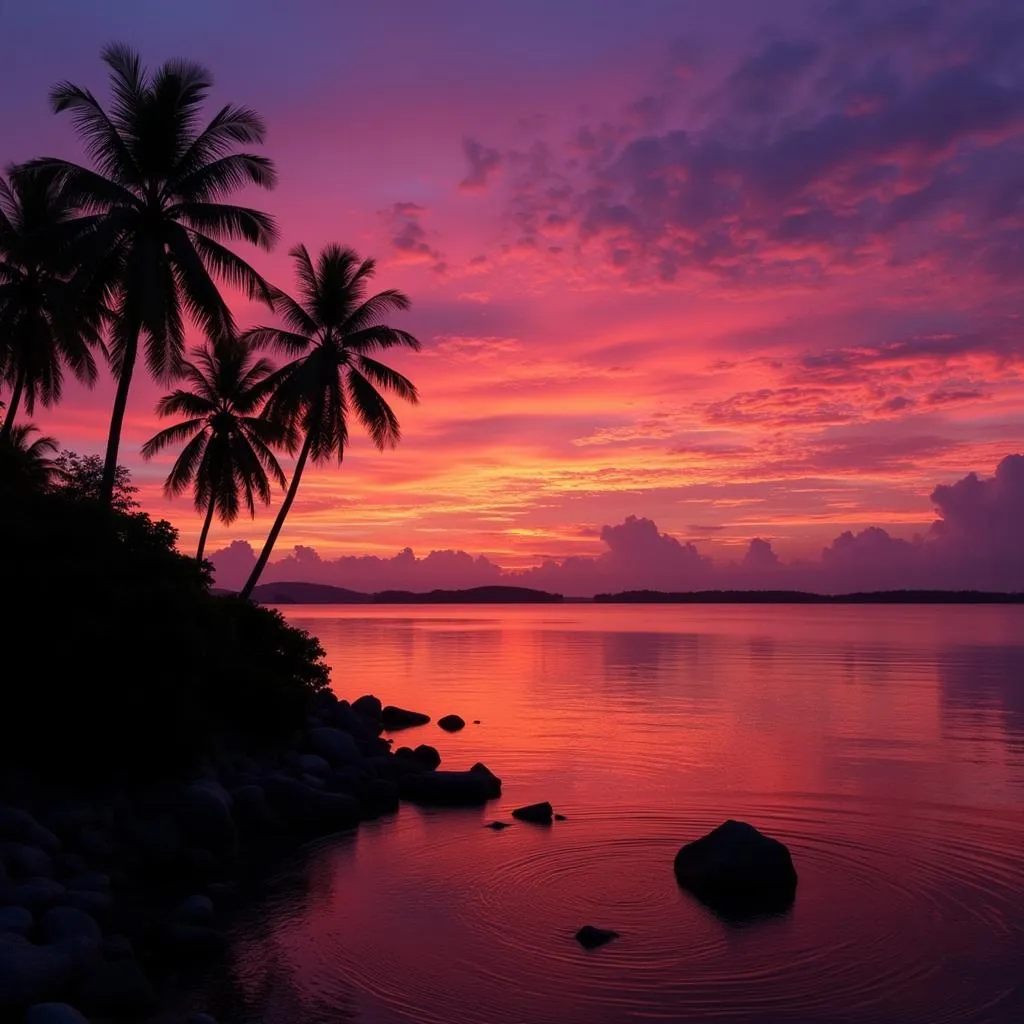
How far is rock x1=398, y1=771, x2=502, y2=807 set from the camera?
18281mm

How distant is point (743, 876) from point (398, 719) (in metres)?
18.1

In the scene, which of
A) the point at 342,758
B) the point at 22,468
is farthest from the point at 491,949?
the point at 22,468

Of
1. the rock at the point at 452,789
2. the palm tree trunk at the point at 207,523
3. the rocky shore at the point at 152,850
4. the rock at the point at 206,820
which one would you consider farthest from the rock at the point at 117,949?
the palm tree trunk at the point at 207,523

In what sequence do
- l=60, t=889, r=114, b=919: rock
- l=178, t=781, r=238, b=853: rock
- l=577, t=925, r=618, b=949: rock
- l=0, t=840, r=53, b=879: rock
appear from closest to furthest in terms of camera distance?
l=577, t=925, r=618, b=949: rock
l=60, t=889, r=114, b=919: rock
l=0, t=840, r=53, b=879: rock
l=178, t=781, r=238, b=853: rock

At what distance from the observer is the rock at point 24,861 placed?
1141cm

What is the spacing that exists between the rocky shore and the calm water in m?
0.78

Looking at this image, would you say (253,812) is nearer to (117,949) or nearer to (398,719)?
(117,949)

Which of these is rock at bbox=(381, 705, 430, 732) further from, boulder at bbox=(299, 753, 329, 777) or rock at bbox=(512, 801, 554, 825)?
rock at bbox=(512, 801, 554, 825)

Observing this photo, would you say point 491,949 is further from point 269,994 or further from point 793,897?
point 793,897

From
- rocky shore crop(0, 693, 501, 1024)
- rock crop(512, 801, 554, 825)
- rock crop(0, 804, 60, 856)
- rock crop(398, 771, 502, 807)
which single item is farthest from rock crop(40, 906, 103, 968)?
rock crop(398, 771, 502, 807)

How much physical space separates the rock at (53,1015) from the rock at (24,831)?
4666 mm

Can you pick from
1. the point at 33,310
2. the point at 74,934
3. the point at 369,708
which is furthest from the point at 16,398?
the point at 74,934

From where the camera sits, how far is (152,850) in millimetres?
13352

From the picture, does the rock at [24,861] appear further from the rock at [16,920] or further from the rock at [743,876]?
the rock at [743,876]
